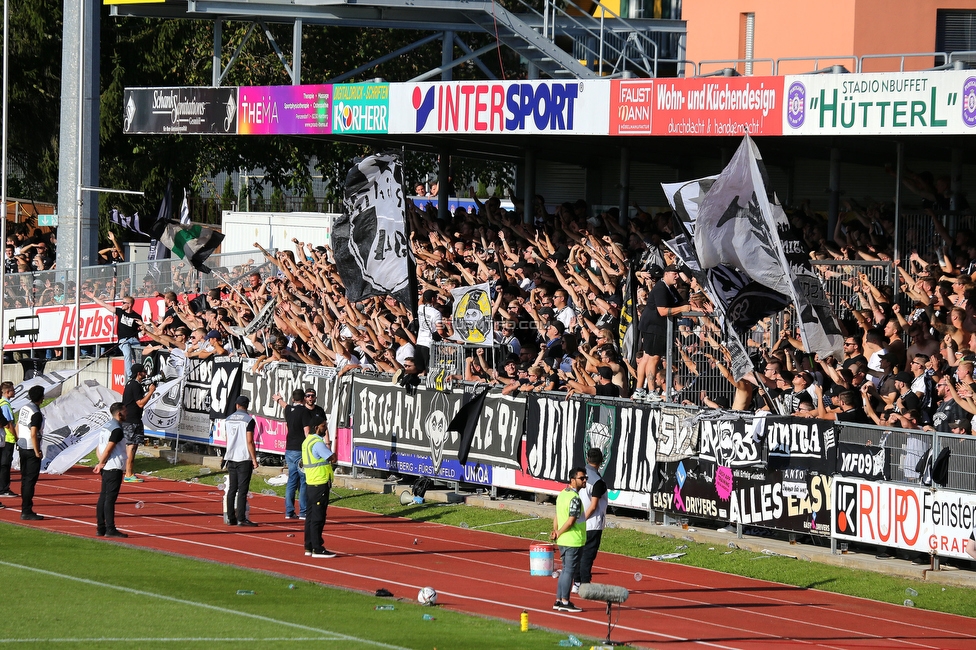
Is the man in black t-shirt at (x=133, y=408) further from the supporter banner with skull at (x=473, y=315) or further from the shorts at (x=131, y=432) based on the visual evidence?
the supporter banner with skull at (x=473, y=315)

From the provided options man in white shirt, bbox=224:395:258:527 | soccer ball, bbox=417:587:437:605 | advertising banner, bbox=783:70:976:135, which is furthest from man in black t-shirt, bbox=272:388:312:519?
advertising banner, bbox=783:70:976:135

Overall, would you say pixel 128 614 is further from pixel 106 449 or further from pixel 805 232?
pixel 805 232

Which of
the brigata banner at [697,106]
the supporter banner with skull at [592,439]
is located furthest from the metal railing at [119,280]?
the supporter banner with skull at [592,439]

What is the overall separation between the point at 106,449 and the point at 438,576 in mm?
4957

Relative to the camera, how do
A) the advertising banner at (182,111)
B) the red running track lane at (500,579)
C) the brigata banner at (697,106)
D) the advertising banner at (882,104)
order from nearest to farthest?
the red running track lane at (500,579) < the advertising banner at (882,104) < the brigata banner at (697,106) < the advertising banner at (182,111)

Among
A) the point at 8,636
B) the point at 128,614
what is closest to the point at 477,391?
the point at 128,614

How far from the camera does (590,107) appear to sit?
76.5ft

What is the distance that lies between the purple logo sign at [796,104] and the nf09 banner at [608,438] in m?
5.08

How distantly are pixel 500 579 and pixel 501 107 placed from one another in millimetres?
9999

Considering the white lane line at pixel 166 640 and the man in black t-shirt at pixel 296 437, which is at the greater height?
the man in black t-shirt at pixel 296 437

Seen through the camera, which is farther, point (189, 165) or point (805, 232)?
point (189, 165)

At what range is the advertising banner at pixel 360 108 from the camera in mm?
26141

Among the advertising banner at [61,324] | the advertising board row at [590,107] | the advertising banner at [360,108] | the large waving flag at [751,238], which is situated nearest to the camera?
the large waving flag at [751,238]

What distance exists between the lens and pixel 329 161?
45.7m
